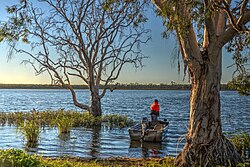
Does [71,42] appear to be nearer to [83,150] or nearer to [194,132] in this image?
[83,150]

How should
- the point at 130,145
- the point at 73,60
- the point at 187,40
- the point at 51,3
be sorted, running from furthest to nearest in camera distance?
the point at 73,60
the point at 51,3
the point at 130,145
the point at 187,40

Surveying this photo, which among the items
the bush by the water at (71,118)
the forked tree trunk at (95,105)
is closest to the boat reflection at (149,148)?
the bush by the water at (71,118)

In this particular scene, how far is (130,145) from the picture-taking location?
20953mm

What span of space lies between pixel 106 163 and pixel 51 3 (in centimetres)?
1998

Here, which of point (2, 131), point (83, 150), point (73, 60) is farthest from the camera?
point (73, 60)

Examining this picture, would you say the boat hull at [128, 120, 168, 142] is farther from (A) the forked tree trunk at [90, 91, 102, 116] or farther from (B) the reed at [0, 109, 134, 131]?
(A) the forked tree trunk at [90, 91, 102, 116]

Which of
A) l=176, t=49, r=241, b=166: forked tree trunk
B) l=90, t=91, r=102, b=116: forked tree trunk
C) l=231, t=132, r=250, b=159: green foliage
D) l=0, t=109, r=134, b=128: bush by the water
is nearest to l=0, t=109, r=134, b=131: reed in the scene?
l=0, t=109, r=134, b=128: bush by the water

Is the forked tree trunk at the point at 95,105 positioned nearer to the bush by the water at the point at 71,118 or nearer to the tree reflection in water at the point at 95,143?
the bush by the water at the point at 71,118

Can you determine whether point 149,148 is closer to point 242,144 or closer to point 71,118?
point 242,144

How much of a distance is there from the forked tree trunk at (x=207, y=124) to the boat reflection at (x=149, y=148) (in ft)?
18.8

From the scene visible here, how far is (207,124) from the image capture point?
1235cm

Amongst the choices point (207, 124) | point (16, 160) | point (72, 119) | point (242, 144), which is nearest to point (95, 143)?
point (72, 119)

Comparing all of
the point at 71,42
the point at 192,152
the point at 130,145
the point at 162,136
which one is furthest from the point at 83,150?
the point at 71,42

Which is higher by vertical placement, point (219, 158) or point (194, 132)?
point (194, 132)
